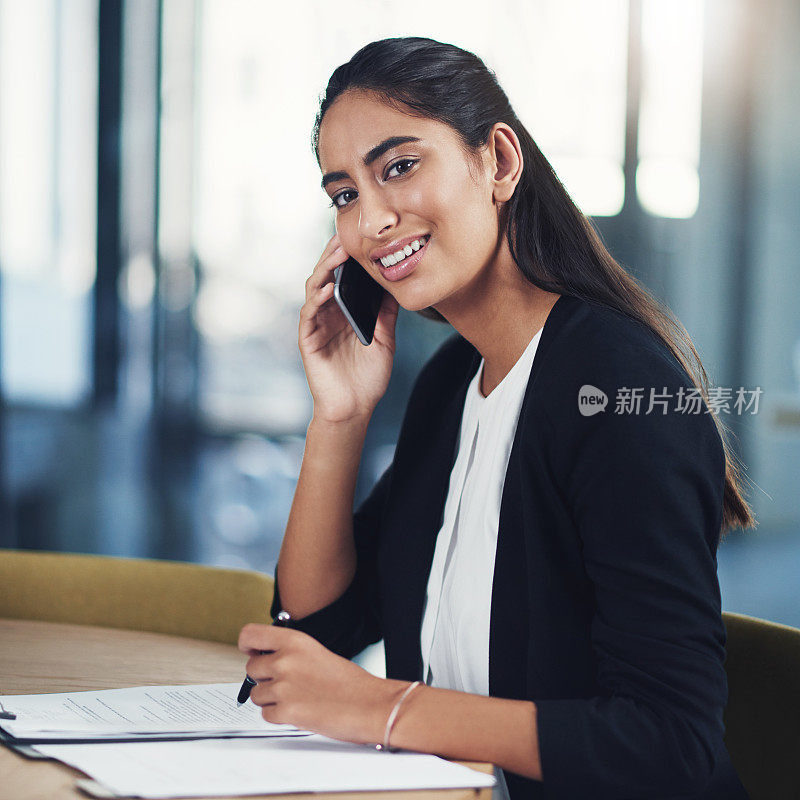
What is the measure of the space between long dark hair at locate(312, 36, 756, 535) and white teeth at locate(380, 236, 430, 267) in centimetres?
13

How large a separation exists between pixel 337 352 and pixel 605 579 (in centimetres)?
71

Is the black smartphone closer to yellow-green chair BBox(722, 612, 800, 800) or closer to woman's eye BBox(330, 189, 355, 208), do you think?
woman's eye BBox(330, 189, 355, 208)

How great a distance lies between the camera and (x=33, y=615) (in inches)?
69.6

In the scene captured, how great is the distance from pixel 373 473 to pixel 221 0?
1930 millimetres

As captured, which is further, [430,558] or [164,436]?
[164,436]

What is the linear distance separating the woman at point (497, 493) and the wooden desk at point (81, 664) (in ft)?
0.52

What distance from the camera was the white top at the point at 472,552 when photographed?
1.16 meters

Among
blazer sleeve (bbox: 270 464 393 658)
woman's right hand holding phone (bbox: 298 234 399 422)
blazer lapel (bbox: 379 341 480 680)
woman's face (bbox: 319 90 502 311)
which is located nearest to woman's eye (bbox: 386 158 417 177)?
woman's face (bbox: 319 90 502 311)

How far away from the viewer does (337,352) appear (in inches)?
58.9

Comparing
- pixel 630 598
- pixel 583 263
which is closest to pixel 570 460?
pixel 630 598

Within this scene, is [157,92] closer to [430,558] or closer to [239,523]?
[239,523]

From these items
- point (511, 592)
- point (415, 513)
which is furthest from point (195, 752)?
point (415, 513)

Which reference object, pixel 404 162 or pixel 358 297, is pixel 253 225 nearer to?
pixel 358 297

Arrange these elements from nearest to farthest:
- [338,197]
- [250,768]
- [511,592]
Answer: [250,768], [511,592], [338,197]
